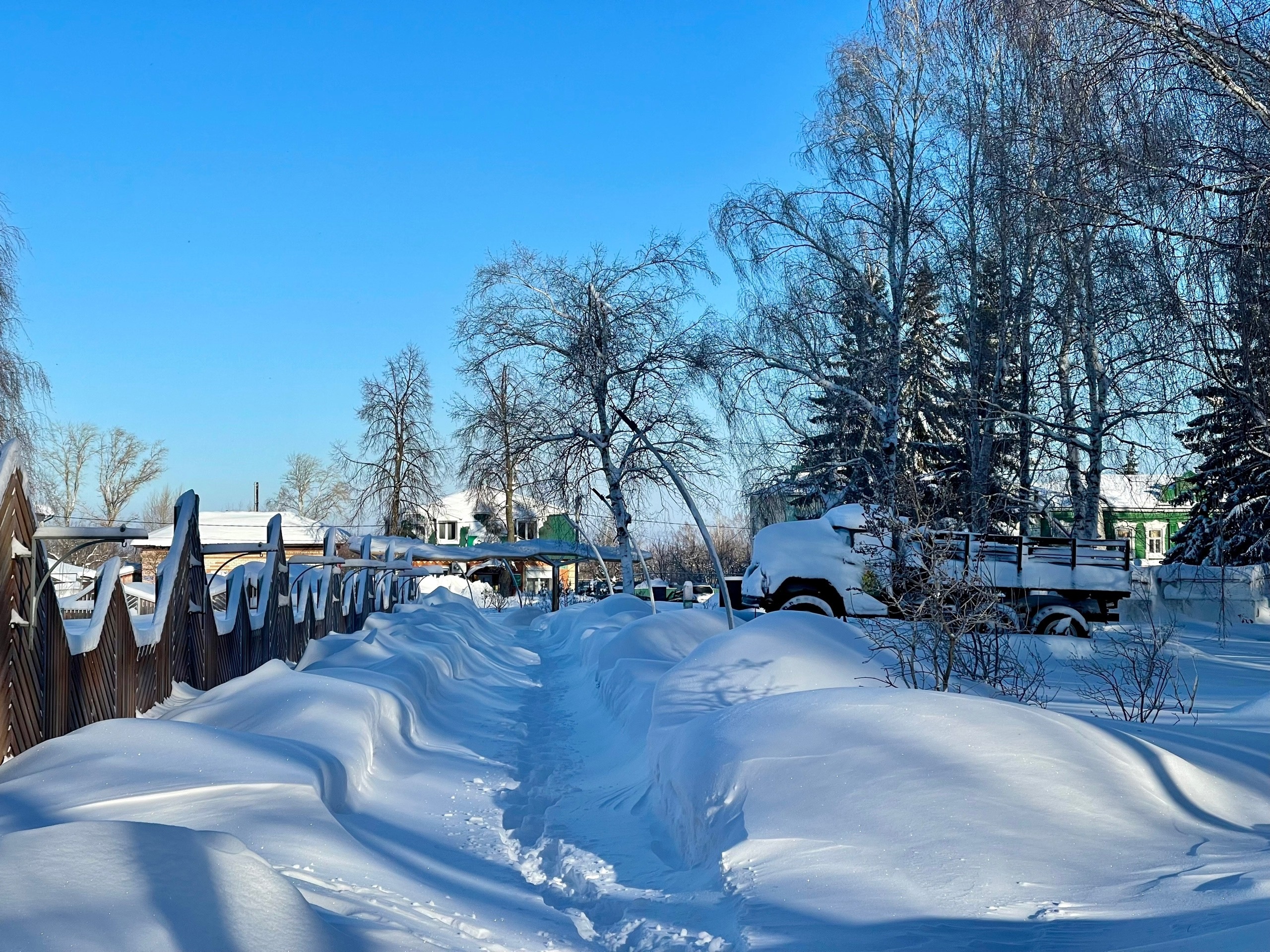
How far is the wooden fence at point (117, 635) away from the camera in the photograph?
608 cm

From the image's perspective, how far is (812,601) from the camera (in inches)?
715

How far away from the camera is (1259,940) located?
3.15m

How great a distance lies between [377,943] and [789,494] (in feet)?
67.2

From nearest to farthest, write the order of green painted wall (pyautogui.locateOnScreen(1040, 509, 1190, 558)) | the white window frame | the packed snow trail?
the packed snow trail, green painted wall (pyautogui.locateOnScreen(1040, 509, 1190, 558)), the white window frame

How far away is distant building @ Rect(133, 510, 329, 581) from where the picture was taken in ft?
148

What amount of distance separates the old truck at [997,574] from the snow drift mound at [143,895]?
1508 centimetres

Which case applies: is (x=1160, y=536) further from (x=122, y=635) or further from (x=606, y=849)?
(x=122, y=635)

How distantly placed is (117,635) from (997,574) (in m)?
14.6

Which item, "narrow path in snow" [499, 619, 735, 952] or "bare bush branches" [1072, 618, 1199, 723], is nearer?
"narrow path in snow" [499, 619, 735, 952]

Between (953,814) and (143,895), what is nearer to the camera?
(143,895)

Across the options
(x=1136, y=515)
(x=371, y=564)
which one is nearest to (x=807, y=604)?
(x=371, y=564)

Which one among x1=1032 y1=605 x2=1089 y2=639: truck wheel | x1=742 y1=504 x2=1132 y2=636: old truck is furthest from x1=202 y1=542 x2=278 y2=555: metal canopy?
x1=1032 y1=605 x2=1089 y2=639: truck wheel

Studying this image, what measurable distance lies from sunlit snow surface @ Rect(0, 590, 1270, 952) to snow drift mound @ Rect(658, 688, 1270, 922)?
0.02m

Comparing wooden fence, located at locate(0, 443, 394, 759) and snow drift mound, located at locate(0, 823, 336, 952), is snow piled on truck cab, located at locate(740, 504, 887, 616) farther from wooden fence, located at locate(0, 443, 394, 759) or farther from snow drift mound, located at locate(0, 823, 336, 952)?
snow drift mound, located at locate(0, 823, 336, 952)
